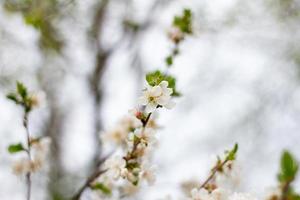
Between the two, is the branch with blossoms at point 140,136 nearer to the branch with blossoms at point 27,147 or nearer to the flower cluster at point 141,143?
the flower cluster at point 141,143

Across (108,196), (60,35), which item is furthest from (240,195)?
(60,35)

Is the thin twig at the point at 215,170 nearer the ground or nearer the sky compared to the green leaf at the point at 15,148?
nearer the ground

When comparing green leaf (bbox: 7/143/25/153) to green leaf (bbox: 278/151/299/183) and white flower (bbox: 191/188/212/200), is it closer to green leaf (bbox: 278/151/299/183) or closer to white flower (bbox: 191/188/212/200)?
white flower (bbox: 191/188/212/200)

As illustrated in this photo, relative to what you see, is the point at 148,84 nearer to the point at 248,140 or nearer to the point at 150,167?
the point at 150,167

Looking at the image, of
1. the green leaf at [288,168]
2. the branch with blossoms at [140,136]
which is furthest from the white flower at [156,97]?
the green leaf at [288,168]

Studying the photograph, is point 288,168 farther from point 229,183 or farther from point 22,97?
point 22,97

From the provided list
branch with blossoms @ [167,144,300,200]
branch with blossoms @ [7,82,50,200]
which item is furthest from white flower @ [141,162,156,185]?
branch with blossoms @ [7,82,50,200]

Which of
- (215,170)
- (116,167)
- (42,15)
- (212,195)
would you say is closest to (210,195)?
(212,195)
